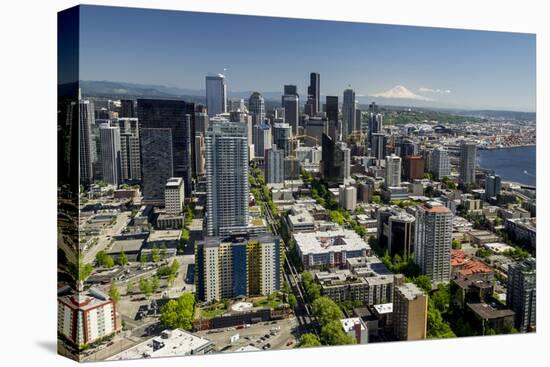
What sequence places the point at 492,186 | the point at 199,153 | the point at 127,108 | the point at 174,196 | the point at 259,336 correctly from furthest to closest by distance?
the point at 199,153 < the point at 174,196 < the point at 492,186 < the point at 127,108 < the point at 259,336

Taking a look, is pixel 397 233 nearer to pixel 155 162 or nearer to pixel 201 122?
pixel 201 122

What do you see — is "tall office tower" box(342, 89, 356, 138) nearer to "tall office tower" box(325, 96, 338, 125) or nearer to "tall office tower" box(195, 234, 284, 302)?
"tall office tower" box(325, 96, 338, 125)

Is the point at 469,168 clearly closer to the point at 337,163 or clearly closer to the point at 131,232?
the point at 337,163

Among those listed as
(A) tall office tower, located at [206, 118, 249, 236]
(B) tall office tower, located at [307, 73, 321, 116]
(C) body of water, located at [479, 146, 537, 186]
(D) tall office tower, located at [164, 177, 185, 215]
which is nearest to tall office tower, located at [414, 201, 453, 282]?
(C) body of water, located at [479, 146, 537, 186]

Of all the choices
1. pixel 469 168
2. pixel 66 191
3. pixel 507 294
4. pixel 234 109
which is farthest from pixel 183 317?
pixel 469 168

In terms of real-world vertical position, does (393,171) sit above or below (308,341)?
above

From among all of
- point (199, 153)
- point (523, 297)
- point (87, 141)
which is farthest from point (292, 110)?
point (523, 297)

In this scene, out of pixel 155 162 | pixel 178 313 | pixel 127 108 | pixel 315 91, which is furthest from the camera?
pixel 155 162

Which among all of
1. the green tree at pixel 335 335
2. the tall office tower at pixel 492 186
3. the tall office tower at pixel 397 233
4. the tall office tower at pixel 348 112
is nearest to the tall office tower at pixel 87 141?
the green tree at pixel 335 335
